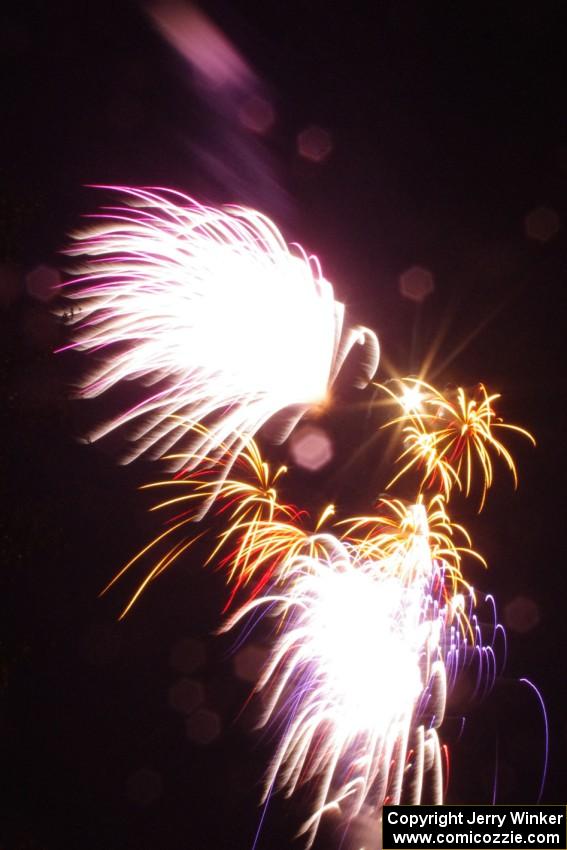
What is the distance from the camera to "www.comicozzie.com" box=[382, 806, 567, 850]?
6.18m

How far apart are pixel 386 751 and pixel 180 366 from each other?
391 cm

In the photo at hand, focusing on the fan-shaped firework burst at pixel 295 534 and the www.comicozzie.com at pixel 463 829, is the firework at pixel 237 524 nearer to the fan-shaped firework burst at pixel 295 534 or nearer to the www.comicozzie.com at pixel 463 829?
the fan-shaped firework burst at pixel 295 534

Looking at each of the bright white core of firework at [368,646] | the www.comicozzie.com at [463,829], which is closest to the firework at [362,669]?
the bright white core of firework at [368,646]

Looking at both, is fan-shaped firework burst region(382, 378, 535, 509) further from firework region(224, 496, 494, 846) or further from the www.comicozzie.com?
the www.comicozzie.com

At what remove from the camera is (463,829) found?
645cm

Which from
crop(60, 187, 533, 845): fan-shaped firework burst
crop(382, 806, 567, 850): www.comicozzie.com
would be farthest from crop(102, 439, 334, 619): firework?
crop(382, 806, 567, 850): www.comicozzie.com

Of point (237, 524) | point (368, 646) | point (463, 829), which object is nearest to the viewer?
point (463, 829)

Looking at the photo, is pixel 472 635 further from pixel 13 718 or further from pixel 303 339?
pixel 13 718

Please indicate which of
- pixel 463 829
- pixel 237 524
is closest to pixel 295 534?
pixel 237 524

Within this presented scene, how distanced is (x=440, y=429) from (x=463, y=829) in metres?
3.72

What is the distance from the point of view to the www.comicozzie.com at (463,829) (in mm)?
6176

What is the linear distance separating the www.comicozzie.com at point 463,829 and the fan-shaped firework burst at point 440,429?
3092 mm

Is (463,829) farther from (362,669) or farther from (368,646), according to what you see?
(368,646)

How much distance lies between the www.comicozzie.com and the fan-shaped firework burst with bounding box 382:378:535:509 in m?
3.09
